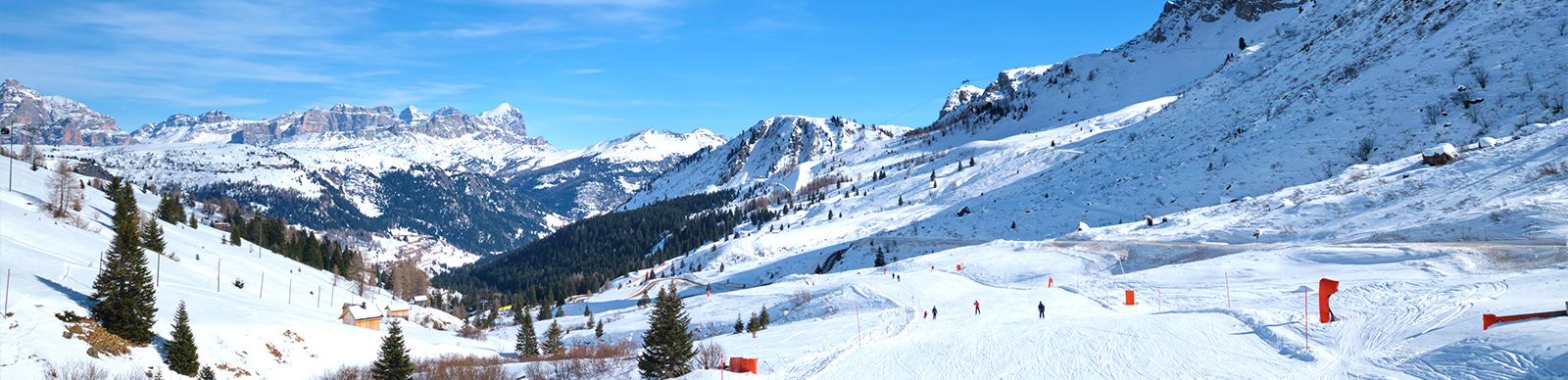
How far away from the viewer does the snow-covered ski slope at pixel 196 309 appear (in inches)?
1174

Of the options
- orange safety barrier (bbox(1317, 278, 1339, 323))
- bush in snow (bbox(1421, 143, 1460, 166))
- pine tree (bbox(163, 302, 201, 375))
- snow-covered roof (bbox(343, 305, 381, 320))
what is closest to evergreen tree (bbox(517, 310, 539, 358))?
snow-covered roof (bbox(343, 305, 381, 320))

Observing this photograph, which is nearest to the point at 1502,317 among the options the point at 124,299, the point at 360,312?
the point at 124,299

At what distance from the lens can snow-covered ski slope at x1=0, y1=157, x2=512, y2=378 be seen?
97.9 feet

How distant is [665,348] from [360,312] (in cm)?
4425

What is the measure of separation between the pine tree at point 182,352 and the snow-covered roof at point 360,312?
2771cm

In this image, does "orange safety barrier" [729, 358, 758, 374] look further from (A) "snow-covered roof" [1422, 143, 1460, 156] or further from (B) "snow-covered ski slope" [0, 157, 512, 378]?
(A) "snow-covered roof" [1422, 143, 1460, 156]

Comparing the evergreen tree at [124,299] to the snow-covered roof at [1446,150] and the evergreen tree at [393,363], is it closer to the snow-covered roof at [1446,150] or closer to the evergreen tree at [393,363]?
the evergreen tree at [393,363]

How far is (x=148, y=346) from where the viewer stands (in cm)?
3306

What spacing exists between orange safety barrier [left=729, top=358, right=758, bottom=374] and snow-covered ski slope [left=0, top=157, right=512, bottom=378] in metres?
24.9

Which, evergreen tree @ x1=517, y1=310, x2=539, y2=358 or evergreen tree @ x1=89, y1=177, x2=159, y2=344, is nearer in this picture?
evergreen tree @ x1=89, y1=177, x2=159, y2=344

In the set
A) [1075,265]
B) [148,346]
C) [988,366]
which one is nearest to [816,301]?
[1075,265]

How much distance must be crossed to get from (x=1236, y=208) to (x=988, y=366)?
43.7m

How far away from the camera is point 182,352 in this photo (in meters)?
32.0

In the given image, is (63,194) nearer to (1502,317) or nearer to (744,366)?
(744,366)
